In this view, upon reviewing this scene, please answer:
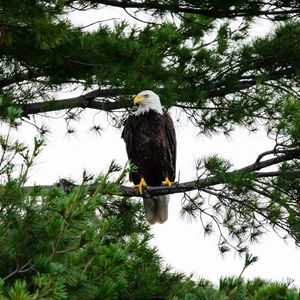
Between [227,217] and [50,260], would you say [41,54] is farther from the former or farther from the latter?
[50,260]

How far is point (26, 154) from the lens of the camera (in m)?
2.90

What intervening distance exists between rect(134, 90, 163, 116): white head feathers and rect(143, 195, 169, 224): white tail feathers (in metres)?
0.72

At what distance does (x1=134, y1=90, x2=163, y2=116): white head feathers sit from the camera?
18.8 ft

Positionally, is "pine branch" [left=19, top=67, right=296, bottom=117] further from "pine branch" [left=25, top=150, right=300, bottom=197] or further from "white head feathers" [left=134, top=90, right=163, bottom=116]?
"pine branch" [left=25, top=150, right=300, bottom=197]

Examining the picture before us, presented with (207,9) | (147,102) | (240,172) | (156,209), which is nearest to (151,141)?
(147,102)

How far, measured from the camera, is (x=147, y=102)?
19.5 feet

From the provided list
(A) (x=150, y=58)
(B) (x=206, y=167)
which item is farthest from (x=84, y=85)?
(B) (x=206, y=167)

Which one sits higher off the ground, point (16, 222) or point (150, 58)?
point (150, 58)

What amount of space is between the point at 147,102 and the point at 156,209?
103 cm

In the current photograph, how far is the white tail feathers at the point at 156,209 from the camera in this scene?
21.6ft

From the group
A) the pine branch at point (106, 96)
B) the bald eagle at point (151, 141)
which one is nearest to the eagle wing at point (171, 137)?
the bald eagle at point (151, 141)

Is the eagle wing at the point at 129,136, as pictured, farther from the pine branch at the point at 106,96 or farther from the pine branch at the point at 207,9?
the pine branch at the point at 207,9

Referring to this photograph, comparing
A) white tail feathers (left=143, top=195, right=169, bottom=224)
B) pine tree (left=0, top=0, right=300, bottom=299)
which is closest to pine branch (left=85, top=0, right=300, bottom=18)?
pine tree (left=0, top=0, right=300, bottom=299)

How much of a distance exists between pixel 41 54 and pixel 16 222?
2.78m
